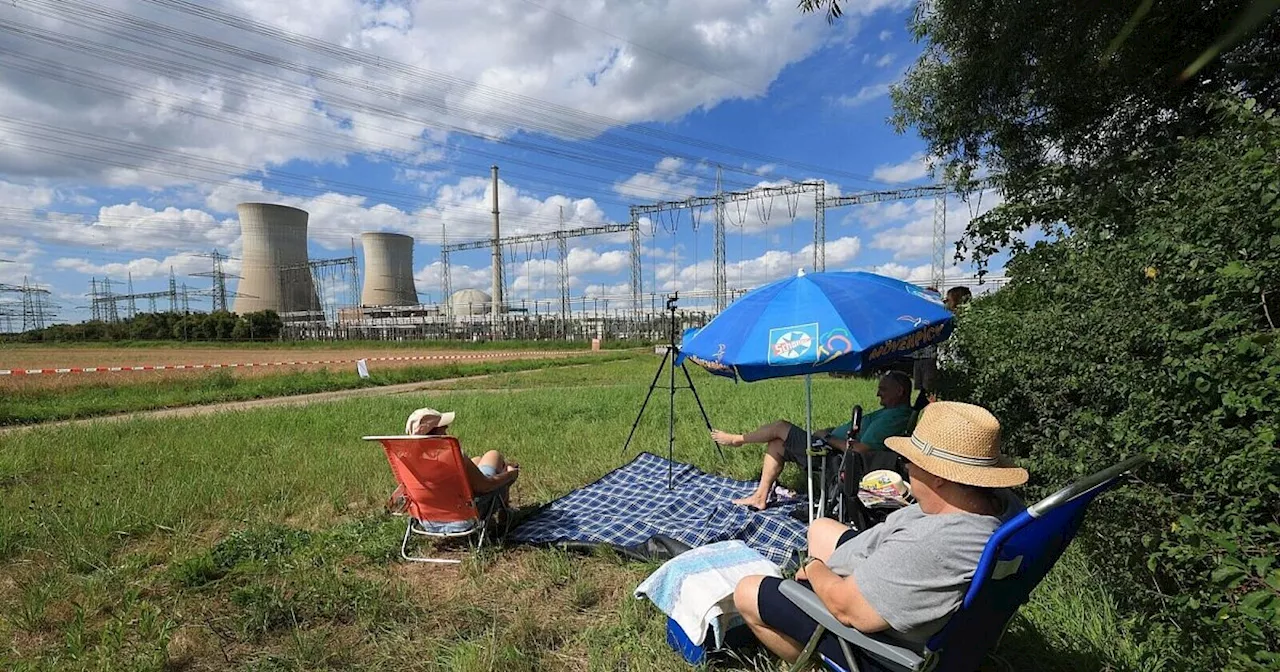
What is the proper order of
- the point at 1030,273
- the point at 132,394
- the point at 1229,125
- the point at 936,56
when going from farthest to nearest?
1. the point at 132,394
2. the point at 936,56
3. the point at 1030,273
4. the point at 1229,125

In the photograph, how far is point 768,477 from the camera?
15.5 feet

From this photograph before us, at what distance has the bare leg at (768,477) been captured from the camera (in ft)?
15.3

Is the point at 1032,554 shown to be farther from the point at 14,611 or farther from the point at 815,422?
the point at 815,422

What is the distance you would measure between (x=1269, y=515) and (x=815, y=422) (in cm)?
571

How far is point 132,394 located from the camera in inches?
525

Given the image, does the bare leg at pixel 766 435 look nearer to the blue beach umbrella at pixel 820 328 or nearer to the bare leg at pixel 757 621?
the blue beach umbrella at pixel 820 328

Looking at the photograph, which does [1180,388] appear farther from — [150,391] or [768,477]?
[150,391]

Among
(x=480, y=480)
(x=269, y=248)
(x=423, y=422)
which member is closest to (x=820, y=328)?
(x=480, y=480)

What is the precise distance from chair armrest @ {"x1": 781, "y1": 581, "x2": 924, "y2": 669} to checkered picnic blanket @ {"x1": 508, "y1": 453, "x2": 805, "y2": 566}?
149cm

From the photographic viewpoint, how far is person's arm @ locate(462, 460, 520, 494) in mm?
4133

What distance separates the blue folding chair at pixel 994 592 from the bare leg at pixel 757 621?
237 millimetres

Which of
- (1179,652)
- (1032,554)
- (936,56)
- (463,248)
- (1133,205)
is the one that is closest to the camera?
(1032,554)

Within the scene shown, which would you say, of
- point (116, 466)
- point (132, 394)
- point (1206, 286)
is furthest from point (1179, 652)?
point (132, 394)

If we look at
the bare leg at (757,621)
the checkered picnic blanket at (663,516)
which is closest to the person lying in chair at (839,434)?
the checkered picnic blanket at (663,516)
